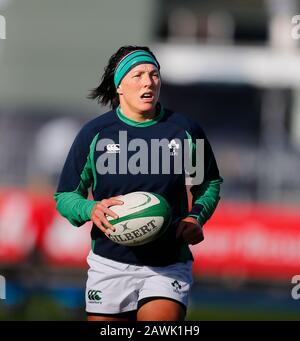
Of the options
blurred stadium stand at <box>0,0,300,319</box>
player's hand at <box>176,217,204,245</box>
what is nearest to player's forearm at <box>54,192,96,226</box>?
player's hand at <box>176,217,204,245</box>

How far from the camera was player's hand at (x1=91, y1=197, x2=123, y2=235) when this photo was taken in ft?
18.4

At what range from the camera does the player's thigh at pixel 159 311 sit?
5.85 metres

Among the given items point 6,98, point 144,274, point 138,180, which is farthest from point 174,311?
point 6,98

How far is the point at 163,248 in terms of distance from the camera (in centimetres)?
588

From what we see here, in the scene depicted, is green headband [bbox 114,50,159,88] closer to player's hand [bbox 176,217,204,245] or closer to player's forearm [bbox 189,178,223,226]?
player's forearm [bbox 189,178,223,226]

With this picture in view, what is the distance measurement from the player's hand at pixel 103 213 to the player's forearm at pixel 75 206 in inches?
1.9

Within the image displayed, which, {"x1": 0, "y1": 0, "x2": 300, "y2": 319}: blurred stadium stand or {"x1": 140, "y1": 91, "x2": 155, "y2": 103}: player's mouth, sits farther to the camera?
{"x1": 0, "y1": 0, "x2": 300, "y2": 319}: blurred stadium stand

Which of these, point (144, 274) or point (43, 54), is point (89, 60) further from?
point (144, 274)

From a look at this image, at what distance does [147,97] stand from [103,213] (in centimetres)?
60

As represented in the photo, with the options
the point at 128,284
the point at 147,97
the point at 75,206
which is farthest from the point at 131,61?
the point at 128,284

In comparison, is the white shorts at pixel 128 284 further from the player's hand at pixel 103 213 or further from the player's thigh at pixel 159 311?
the player's hand at pixel 103 213

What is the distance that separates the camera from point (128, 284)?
19.5ft

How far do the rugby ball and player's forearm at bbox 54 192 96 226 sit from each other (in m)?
0.12

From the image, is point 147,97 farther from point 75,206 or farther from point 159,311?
point 159,311
